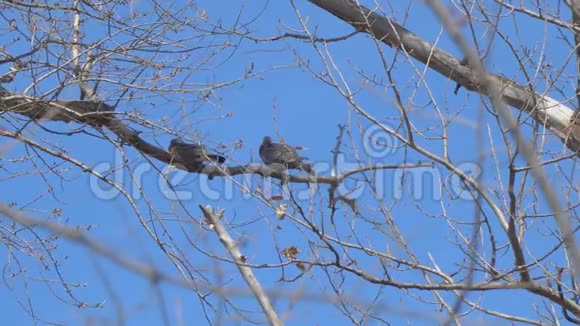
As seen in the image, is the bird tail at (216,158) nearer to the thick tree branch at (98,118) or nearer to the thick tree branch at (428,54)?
the thick tree branch at (98,118)

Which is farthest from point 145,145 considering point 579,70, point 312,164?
point 579,70

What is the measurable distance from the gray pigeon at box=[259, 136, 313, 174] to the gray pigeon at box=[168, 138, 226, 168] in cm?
38

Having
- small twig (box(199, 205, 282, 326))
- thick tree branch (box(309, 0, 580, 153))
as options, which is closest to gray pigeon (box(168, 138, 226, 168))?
small twig (box(199, 205, 282, 326))

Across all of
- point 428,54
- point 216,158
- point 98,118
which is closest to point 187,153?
point 216,158

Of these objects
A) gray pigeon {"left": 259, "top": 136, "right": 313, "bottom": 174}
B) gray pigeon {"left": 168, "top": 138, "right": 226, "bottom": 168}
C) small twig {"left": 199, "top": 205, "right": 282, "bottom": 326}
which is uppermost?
gray pigeon {"left": 168, "top": 138, "right": 226, "bottom": 168}

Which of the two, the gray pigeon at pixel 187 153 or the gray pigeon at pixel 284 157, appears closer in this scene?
the gray pigeon at pixel 284 157

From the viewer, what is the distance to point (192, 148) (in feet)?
18.4

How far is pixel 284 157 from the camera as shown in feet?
17.3

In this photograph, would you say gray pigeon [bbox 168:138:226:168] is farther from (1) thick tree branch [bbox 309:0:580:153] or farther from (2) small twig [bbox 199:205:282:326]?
(1) thick tree branch [bbox 309:0:580:153]

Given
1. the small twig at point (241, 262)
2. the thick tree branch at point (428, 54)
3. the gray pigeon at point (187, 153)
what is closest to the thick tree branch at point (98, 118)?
the gray pigeon at point (187, 153)

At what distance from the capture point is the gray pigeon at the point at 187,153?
18.2ft

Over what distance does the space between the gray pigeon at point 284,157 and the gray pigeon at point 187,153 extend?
1.23ft

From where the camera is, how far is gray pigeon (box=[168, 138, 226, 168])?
18.2 feet

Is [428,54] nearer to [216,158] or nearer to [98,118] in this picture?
[216,158]
